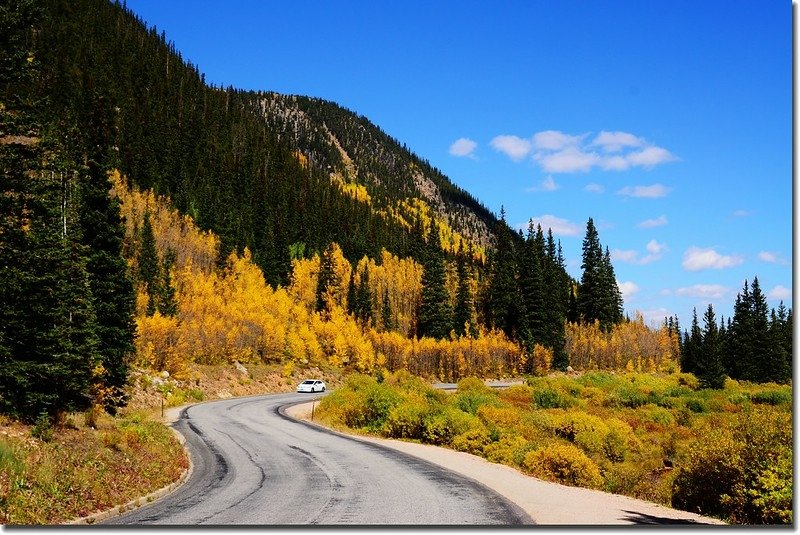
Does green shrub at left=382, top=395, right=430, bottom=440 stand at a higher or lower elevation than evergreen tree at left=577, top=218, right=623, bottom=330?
lower

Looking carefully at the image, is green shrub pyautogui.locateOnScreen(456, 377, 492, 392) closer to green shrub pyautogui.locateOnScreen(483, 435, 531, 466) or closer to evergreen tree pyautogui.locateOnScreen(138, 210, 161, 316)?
green shrub pyautogui.locateOnScreen(483, 435, 531, 466)

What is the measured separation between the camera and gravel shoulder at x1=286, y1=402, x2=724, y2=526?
39.9ft

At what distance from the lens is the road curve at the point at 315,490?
39.6 ft

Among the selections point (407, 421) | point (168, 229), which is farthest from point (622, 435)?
point (168, 229)

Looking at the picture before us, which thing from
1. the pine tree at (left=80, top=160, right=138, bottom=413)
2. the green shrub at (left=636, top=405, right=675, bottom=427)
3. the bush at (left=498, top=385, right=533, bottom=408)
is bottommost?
the green shrub at (left=636, top=405, right=675, bottom=427)

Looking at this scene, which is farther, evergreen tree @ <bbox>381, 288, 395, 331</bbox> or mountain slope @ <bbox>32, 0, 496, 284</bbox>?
mountain slope @ <bbox>32, 0, 496, 284</bbox>

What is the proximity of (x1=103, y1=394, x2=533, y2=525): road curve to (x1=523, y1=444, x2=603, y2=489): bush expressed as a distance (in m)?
3.45

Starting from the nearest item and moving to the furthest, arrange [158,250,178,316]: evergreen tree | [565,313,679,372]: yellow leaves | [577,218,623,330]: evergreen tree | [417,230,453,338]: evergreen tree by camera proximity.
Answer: [158,250,178,316]: evergreen tree
[417,230,453,338]: evergreen tree
[565,313,679,372]: yellow leaves
[577,218,623,330]: evergreen tree

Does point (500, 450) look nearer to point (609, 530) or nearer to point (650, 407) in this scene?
point (609, 530)

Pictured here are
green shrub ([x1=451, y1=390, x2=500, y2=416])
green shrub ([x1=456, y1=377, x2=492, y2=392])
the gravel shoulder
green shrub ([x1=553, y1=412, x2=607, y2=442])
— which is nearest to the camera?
the gravel shoulder

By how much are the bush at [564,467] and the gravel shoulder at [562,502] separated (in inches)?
27.6

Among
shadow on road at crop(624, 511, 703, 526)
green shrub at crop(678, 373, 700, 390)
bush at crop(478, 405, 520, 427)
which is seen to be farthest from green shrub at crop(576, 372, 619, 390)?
shadow on road at crop(624, 511, 703, 526)

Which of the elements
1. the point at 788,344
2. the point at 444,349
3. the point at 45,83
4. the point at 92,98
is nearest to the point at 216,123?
the point at 92,98

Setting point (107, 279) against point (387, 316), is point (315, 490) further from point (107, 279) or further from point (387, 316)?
point (387, 316)
